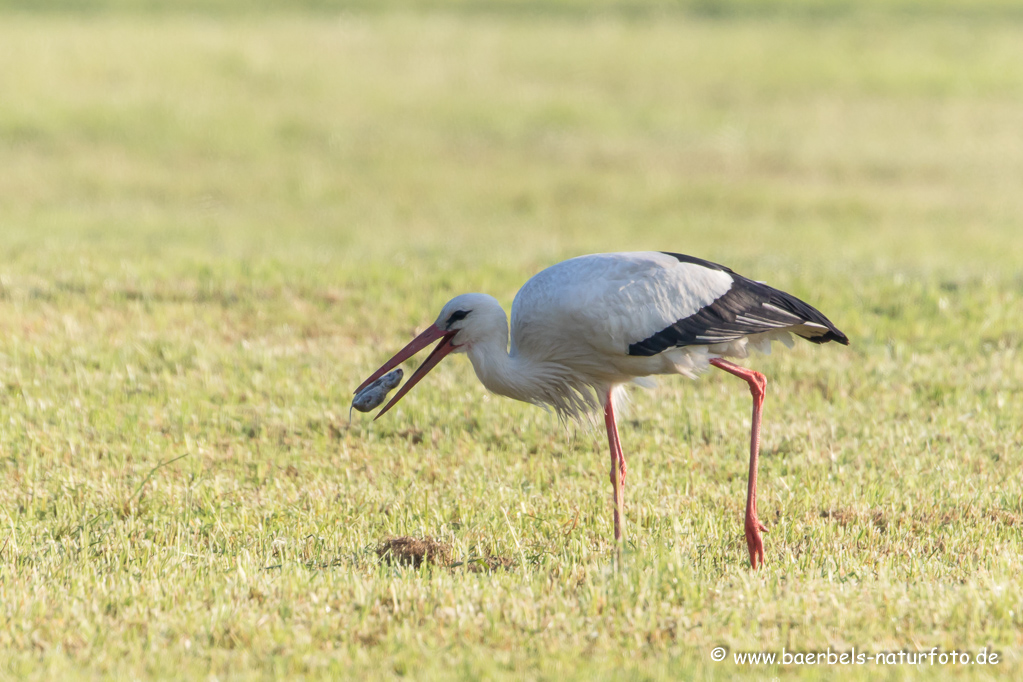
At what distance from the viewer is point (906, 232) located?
17484mm

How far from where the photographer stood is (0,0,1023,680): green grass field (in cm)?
423

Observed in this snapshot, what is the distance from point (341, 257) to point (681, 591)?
331 inches

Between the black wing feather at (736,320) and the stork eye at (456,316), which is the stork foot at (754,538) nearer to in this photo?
the black wing feather at (736,320)

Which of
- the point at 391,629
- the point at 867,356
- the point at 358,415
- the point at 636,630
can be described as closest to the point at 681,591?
the point at 636,630

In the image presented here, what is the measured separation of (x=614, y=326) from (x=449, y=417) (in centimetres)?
220

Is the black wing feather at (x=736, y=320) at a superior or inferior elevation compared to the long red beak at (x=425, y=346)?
superior

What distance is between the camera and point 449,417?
747 cm

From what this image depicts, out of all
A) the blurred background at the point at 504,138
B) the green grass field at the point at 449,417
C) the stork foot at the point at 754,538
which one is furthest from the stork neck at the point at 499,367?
the blurred background at the point at 504,138

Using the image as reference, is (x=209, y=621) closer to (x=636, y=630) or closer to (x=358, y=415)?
(x=636, y=630)

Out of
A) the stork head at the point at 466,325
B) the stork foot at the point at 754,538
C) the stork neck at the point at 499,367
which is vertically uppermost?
the stork head at the point at 466,325

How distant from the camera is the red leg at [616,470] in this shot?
5492mm

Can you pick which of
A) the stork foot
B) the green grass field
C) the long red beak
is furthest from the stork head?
the stork foot

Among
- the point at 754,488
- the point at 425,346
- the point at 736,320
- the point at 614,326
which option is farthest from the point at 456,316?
the point at 754,488

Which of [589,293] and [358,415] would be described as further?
[358,415]
